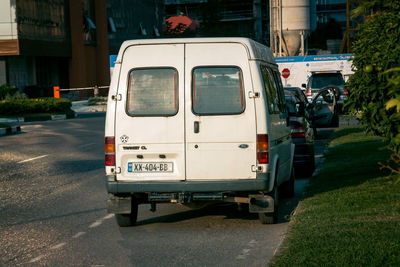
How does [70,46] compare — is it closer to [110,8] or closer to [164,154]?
[110,8]

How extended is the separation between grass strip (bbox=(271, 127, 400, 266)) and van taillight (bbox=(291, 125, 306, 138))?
0.74 m

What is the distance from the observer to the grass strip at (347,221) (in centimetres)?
674

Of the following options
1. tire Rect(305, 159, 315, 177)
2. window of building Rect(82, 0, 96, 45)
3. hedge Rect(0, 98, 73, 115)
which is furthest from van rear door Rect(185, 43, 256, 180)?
window of building Rect(82, 0, 96, 45)

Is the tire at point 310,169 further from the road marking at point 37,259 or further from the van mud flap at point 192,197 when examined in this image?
the road marking at point 37,259

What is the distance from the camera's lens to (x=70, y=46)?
60.3 m

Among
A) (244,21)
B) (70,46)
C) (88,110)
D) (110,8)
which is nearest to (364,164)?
(88,110)

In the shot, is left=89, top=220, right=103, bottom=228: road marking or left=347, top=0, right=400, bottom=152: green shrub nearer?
left=89, top=220, right=103, bottom=228: road marking

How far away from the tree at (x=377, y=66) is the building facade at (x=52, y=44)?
4212 centimetres

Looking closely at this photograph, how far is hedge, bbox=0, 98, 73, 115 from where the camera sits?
3753 centimetres

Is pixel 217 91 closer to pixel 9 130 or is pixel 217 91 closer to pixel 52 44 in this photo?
pixel 9 130

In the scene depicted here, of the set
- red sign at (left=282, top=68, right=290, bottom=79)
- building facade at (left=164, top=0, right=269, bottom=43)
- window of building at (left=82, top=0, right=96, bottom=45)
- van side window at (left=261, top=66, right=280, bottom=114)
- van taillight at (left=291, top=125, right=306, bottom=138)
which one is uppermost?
building facade at (left=164, top=0, right=269, bottom=43)

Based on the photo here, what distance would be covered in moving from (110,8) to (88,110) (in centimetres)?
2974

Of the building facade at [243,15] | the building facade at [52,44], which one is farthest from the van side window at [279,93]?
the building facade at [243,15]

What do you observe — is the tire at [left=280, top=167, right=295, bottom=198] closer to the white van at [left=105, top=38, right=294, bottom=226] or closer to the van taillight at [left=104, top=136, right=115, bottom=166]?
the white van at [left=105, top=38, right=294, bottom=226]
